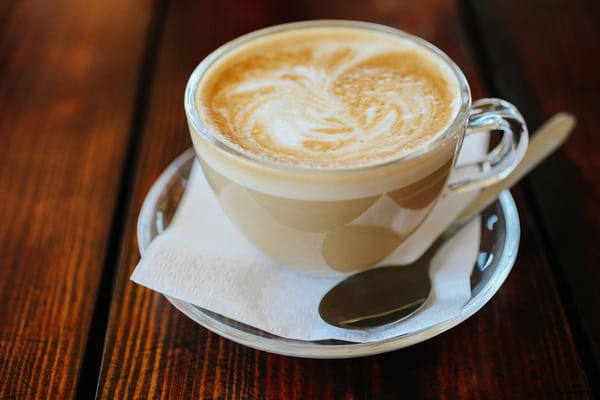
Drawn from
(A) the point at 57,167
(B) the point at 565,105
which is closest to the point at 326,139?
(A) the point at 57,167

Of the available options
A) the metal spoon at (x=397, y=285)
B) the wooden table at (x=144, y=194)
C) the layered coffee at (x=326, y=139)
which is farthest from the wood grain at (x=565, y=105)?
the layered coffee at (x=326, y=139)

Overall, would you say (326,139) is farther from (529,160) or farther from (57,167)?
(57,167)

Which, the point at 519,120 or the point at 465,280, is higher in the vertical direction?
the point at 519,120

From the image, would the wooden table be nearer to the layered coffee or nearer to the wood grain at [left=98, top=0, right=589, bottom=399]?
the wood grain at [left=98, top=0, right=589, bottom=399]

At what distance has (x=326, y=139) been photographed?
848mm

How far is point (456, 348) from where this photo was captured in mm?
806

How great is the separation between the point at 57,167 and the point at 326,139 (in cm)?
53

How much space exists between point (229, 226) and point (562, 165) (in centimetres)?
57

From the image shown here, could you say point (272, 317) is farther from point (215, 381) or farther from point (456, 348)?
point (456, 348)

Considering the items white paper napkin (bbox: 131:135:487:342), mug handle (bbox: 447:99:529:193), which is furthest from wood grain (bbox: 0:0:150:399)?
mug handle (bbox: 447:99:529:193)

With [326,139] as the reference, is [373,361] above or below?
below

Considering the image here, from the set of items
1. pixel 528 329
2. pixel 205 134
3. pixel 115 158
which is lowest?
pixel 528 329

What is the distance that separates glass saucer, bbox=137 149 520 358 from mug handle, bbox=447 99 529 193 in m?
0.07

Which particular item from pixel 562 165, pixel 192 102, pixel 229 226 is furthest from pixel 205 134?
pixel 562 165
